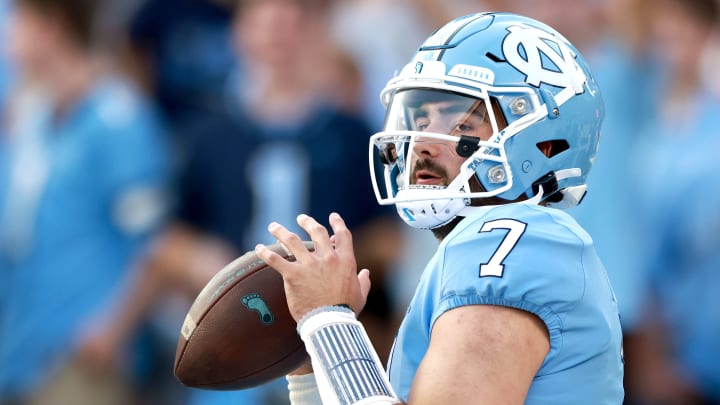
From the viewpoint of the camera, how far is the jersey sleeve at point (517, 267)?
9.26 feet

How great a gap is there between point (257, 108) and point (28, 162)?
1269 millimetres

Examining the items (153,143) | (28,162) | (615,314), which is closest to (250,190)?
(153,143)

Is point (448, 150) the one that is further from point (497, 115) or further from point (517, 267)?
point (517, 267)

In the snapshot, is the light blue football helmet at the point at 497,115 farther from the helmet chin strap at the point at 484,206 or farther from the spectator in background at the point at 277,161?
the spectator in background at the point at 277,161

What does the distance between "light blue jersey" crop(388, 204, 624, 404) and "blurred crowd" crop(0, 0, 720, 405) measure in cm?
293

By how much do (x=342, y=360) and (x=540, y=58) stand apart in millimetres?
913

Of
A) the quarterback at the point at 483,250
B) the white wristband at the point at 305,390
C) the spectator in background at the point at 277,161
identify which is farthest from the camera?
the spectator in background at the point at 277,161

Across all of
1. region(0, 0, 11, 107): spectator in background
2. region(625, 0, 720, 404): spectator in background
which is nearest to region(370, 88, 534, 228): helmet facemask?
region(625, 0, 720, 404): spectator in background

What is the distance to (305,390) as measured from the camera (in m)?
3.47

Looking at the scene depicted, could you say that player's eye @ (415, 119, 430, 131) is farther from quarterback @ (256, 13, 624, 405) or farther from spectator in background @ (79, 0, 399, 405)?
spectator in background @ (79, 0, 399, 405)

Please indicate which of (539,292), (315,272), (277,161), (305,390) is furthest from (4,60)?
(539,292)

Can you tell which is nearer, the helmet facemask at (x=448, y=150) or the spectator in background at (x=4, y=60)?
the helmet facemask at (x=448, y=150)

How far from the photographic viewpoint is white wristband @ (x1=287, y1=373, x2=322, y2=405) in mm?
3457

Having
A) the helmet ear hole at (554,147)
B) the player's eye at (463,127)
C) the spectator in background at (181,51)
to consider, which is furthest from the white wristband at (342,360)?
the spectator in background at (181,51)
